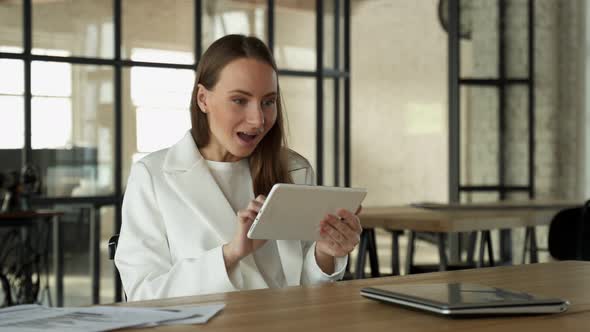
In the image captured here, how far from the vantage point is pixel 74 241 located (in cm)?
620

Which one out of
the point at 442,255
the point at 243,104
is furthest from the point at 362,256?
the point at 243,104

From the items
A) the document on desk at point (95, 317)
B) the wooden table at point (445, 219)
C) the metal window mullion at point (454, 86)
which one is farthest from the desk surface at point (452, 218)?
the document on desk at point (95, 317)

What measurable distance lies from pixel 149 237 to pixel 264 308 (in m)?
0.74

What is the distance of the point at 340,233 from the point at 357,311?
1.80 ft

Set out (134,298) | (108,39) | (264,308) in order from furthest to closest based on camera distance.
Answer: (108,39) → (134,298) → (264,308)

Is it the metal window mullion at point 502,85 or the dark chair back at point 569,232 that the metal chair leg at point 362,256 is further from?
the metal window mullion at point 502,85

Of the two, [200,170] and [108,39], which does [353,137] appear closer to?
[108,39]

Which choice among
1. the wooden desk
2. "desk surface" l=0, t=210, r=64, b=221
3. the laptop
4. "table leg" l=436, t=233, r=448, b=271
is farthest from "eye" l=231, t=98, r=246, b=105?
"desk surface" l=0, t=210, r=64, b=221

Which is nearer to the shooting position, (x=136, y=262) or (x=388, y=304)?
(x=388, y=304)

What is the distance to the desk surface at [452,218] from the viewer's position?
4242 mm

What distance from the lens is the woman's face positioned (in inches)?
84.6

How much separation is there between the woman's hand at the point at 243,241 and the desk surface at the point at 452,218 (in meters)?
2.43

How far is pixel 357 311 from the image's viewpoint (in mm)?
1413

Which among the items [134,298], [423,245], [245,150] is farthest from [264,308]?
[423,245]
